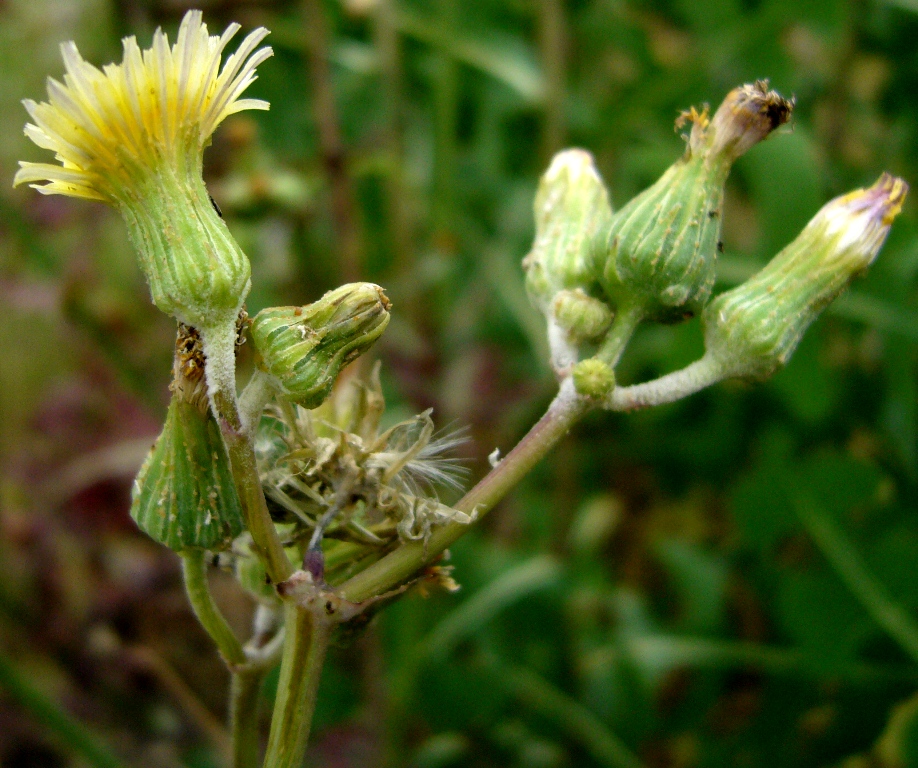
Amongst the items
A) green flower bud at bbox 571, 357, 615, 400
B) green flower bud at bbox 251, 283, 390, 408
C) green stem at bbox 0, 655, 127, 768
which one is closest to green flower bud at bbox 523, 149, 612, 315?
green flower bud at bbox 571, 357, 615, 400

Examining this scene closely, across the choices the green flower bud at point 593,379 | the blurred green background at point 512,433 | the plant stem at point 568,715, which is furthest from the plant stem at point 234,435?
the plant stem at point 568,715

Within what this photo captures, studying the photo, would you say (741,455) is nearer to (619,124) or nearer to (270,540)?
(619,124)

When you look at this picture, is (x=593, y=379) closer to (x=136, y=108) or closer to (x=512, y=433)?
(x=136, y=108)

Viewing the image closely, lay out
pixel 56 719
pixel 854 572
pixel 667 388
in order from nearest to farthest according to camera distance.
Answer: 1. pixel 667 388
2. pixel 56 719
3. pixel 854 572

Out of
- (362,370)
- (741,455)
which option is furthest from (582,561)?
(362,370)

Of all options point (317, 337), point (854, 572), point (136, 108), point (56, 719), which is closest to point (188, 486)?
point (317, 337)

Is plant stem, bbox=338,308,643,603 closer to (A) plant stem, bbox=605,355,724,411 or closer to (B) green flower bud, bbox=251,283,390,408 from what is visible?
(A) plant stem, bbox=605,355,724,411
